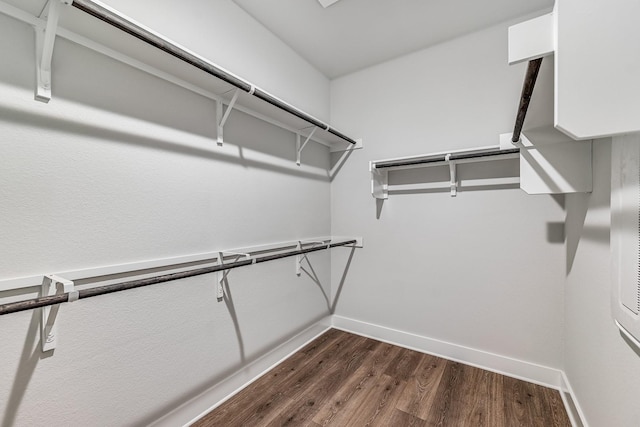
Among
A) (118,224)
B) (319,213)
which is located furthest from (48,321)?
(319,213)

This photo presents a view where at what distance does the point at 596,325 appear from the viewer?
1.15 metres

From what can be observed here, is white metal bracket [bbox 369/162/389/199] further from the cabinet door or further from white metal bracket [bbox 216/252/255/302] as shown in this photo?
the cabinet door

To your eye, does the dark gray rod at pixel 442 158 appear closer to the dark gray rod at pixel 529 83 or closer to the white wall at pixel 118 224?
the dark gray rod at pixel 529 83

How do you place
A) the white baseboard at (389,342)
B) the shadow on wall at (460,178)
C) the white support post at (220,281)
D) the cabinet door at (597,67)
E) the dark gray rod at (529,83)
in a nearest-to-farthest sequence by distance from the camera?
1. the cabinet door at (597,67)
2. the dark gray rod at (529,83)
3. the white baseboard at (389,342)
4. the white support post at (220,281)
5. the shadow on wall at (460,178)

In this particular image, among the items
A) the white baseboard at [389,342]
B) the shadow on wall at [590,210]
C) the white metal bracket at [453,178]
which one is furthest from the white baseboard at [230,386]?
the shadow on wall at [590,210]

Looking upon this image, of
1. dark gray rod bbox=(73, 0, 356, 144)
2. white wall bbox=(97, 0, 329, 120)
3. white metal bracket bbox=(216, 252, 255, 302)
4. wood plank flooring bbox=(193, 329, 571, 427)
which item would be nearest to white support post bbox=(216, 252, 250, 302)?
white metal bracket bbox=(216, 252, 255, 302)

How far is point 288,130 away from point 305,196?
1.81 ft

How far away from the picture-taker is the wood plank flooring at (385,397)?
1.44m

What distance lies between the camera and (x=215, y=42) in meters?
1.58

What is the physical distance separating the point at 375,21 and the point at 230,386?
2566 millimetres

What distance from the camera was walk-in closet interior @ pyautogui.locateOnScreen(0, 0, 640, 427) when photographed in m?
0.92

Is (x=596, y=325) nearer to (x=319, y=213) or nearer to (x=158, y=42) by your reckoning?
(x=319, y=213)

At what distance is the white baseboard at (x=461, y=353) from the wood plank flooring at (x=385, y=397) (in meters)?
0.05

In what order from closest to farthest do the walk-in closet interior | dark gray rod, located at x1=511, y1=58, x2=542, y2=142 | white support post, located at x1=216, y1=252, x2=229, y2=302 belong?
dark gray rod, located at x1=511, y1=58, x2=542, y2=142 → the walk-in closet interior → white support post, located at x1=216, y1=252, x2=229, y2=302
